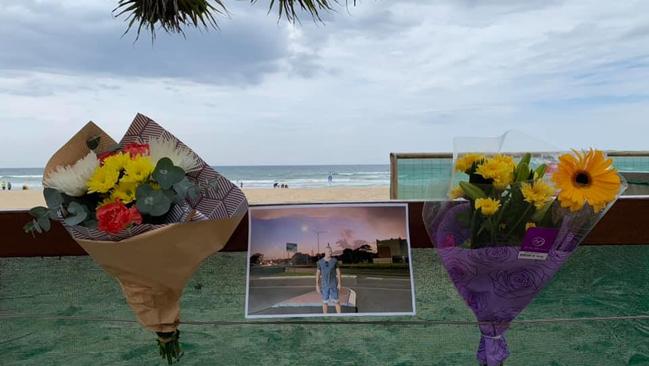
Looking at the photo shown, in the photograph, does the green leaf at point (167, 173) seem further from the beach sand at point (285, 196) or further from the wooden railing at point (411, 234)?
the beach sand at point (285, 196)

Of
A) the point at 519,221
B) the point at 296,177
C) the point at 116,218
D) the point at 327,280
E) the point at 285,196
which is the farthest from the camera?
the point at 296,177

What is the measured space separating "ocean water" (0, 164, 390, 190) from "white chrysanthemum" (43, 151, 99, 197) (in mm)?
16033

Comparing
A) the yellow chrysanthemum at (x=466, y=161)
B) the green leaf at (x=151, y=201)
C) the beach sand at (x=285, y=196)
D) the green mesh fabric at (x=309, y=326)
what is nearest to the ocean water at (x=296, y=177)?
the beach sand at (x=285, y=196)

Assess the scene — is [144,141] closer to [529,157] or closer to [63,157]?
[63,157]

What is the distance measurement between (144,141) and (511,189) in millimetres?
634

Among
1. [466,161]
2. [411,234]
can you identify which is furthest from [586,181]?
[411,234]

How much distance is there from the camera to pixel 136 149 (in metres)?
1.04

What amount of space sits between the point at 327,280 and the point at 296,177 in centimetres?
2140

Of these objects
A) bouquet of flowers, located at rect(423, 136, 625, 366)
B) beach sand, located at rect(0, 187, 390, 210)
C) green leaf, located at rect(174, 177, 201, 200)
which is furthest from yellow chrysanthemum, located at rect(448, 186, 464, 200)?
beach sand, located at rect(0, 187, 390, 210)

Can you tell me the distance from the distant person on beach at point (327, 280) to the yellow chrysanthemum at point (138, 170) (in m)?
0.44

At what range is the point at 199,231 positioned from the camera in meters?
0.98

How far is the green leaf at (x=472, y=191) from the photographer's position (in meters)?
1.01

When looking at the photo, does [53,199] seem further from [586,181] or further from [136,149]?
[586,181]

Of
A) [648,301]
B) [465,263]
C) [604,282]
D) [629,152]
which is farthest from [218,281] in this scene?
[629,152]
